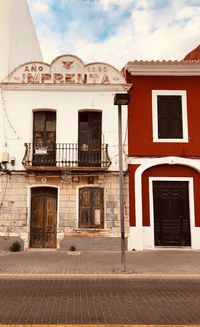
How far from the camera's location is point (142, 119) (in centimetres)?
1468

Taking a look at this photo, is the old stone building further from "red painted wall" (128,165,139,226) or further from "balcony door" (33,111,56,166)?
"red painted wall" (128,165,139,226)

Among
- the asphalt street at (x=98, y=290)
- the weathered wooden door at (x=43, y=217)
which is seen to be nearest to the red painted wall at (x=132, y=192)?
the asphalt street at (x=98, y=290)

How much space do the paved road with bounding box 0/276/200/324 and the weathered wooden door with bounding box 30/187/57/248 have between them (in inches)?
215

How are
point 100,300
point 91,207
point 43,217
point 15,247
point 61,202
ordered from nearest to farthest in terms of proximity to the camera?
point 100,300, point 15,247, point 61,202, point 91,207, point 43,217

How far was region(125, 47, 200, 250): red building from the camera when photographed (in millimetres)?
14109

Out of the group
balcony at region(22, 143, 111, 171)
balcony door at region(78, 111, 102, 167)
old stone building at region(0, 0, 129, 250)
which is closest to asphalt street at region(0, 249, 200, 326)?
old stone building at region(0, 0, 129, 250)

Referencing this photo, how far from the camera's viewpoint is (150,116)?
14.7 meters

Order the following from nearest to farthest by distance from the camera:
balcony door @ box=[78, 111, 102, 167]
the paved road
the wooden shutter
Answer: the paved road < balcony door @ box=[78, 111, 102, 167] < the wooden shutter

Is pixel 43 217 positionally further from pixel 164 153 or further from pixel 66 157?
pixel 164 153

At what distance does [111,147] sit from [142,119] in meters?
1.81

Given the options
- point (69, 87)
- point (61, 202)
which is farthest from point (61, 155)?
point (69, 87)

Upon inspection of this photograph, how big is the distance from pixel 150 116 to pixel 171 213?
4186 mm

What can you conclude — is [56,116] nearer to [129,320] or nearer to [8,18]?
[8,18]

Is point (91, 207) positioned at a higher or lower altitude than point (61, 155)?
lower
